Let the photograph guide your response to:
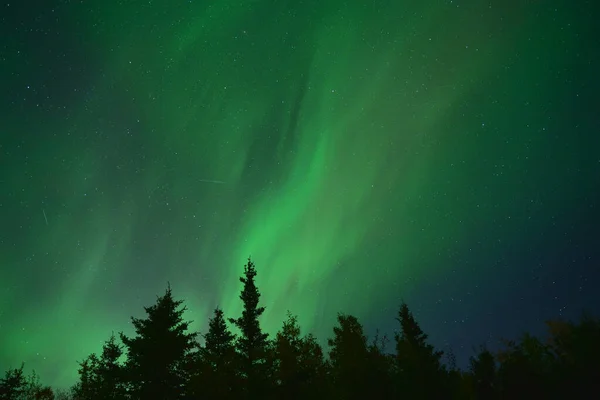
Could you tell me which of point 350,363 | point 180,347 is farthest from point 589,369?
point 180,347

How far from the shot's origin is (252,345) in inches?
1046

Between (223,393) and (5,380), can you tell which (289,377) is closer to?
(223,393)

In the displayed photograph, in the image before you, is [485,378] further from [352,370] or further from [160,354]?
[160,354]

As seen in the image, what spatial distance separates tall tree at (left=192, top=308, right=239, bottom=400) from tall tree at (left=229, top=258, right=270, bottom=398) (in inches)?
33.9

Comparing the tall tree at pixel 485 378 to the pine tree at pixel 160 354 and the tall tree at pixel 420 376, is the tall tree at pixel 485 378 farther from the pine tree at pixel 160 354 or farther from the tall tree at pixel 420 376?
the pine tree at pixel 160 354

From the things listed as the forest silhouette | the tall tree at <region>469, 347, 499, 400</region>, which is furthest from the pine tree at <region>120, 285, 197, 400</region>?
the tall tree at <region>469, 347, 499, 400</region>

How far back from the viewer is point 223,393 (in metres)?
22.5

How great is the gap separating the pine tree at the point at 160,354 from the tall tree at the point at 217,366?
4.77 feet

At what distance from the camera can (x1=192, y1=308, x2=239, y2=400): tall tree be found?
73.4ft

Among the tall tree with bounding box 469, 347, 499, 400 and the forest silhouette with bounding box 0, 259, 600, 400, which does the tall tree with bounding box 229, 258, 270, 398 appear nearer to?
the forest silhouette with bounding box 0, 259, 600, 400

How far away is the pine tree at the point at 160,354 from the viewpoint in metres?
20.4

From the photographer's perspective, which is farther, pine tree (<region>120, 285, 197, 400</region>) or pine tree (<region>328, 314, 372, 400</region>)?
pine tree (<region>328, 314, 372, 400</region>)

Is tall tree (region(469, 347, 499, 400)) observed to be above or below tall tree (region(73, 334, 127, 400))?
below

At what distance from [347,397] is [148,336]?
14797 mm
